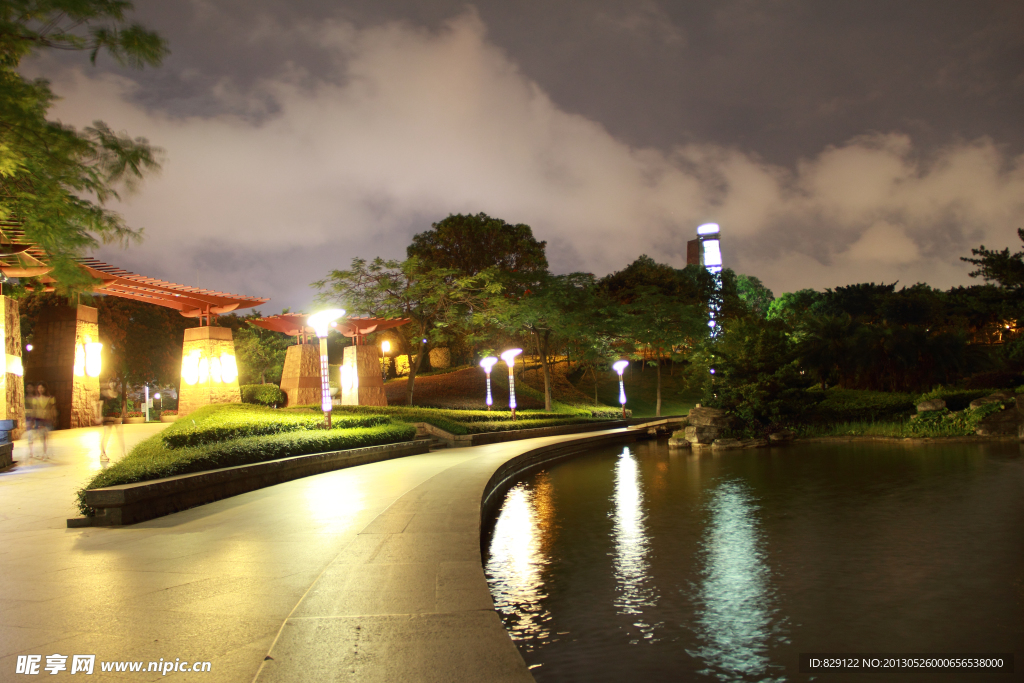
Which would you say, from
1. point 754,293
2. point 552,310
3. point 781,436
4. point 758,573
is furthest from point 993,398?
point 754,293

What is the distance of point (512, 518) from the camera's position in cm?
951

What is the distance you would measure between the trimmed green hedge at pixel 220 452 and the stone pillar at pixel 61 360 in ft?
39.8

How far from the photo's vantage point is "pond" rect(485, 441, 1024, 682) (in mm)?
4656

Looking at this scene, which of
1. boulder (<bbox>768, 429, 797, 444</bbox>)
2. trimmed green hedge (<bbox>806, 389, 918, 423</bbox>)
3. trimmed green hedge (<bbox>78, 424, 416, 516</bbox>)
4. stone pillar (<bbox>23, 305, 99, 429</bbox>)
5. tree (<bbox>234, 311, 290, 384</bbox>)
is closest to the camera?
trimmed green hedge (<bbox>78, 424, 416, 516</bbox>)

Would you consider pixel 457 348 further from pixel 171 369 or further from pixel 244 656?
pixel 244 656

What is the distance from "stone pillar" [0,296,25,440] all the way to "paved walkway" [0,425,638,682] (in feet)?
26.9

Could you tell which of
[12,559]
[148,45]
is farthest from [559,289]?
[12,559]

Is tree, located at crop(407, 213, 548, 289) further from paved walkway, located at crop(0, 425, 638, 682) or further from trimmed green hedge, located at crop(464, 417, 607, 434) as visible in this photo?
paved walkway, located at crop(0, 425, 638, 682)

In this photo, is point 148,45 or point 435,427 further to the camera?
point 435,427

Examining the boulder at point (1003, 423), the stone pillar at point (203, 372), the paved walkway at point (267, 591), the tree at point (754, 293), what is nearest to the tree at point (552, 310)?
the stone pillar at point (203, 372)

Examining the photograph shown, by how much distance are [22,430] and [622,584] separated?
17176 millimetres

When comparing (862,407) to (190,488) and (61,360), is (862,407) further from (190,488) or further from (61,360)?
(61,360)

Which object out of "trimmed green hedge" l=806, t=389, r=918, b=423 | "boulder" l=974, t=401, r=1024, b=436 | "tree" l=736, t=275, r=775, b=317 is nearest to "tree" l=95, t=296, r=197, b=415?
"trimmed green hedge" l=806, t=389, r=918, b=423

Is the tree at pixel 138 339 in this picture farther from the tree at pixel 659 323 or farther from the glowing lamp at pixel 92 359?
the tree at pixel 659 323
